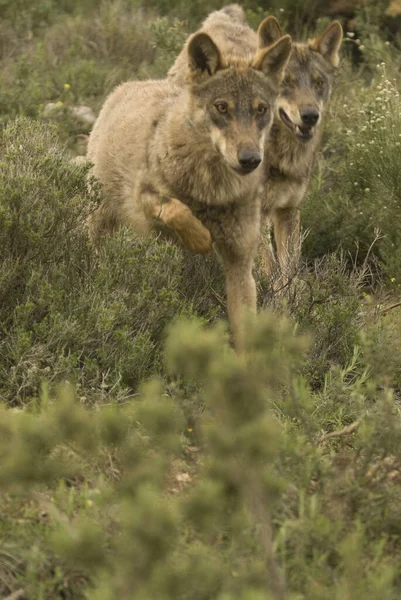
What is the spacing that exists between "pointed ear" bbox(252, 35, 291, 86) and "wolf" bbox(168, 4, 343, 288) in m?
0.98

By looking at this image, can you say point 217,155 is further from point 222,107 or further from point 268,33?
point 268,33

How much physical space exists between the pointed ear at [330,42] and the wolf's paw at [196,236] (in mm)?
2705

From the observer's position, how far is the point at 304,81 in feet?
23.4

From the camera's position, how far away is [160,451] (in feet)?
10.3

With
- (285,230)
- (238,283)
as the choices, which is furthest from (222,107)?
(285,230)

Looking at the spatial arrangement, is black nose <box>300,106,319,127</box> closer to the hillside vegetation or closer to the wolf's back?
the wolf's back

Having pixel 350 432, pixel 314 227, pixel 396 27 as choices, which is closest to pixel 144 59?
pixel 396 27

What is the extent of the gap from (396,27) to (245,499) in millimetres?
10066

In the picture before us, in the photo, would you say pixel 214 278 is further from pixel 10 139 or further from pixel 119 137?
pixel 10 139

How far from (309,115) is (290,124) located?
231mm

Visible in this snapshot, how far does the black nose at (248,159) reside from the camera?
5203mm

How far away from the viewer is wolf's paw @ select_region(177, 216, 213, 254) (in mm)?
5367

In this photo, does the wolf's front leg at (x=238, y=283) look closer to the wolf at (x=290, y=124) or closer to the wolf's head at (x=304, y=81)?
the wolf at (x=290, y=124)

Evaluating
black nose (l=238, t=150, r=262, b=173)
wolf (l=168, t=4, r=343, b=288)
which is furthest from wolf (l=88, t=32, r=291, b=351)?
wolf (l=168, t=4, r=343, b=288)
